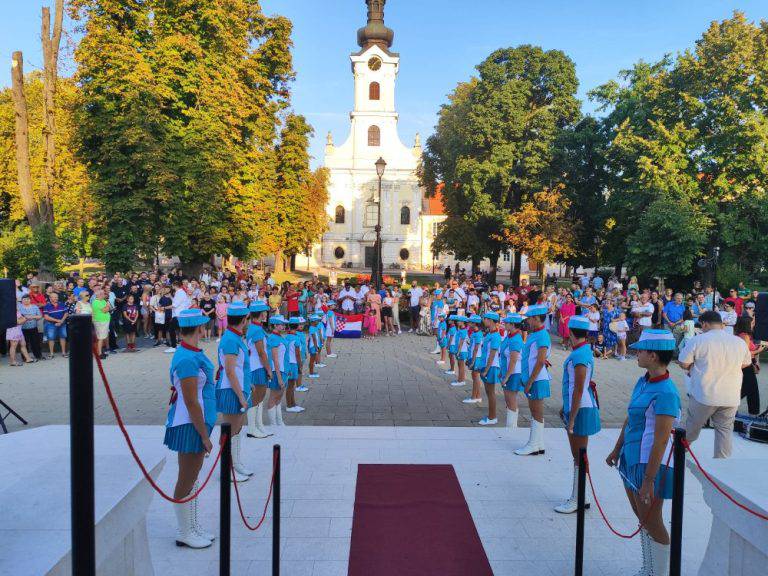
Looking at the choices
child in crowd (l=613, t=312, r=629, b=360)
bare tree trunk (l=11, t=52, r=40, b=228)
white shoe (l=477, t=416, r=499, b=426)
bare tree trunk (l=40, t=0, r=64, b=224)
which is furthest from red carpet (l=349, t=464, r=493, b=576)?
bare tree trunk (l=40, t=0, r=64, b=224)

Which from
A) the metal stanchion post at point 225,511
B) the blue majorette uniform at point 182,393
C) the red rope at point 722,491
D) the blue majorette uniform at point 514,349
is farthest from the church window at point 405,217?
the metal stanchion post at point 225,511

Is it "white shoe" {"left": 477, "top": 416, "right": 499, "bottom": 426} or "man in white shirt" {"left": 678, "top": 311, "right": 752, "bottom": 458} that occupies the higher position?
"man in white shirt" {"left": 678, "top": 311, "right": 752, "bottom": 458}

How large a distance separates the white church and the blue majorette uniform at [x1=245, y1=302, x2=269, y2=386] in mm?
51111

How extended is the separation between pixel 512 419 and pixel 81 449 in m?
7.63

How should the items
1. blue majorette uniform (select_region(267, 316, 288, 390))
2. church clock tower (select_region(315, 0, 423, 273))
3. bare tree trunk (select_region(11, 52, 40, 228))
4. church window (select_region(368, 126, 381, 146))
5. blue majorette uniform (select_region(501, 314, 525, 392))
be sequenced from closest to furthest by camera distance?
blue majorette uniform (select_region(501, 314, 525, 392)) < blue majorette uniform (select_region(267, 316, 288, 390)) < bare tree trunk (select_region(11, 52, 40, 228)) < church clock tower (select_region(315, 0, 423, 273)) < church window (select_region(368, 126, 381, 146))

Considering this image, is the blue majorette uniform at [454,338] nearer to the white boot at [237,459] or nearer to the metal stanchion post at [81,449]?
the white boot at [237,459]

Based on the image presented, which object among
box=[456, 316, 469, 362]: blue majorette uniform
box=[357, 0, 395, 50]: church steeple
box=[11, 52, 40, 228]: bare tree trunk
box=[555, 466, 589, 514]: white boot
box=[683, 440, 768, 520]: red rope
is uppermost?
box=[357, 0, 395, 50]: church steeple

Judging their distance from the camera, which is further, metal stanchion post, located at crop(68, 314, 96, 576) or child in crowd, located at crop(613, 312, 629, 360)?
child in crowd, located at crop(613, 312, 629, 360)

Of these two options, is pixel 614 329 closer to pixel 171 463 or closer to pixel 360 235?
pixel 171 463

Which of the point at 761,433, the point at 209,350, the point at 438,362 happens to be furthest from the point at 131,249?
the point at 761,433

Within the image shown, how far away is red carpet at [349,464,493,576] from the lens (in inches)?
196

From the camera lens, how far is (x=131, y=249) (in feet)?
71.4

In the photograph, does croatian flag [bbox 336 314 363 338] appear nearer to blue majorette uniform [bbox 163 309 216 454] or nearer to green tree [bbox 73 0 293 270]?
green tree [bbox 73 0 293 270]

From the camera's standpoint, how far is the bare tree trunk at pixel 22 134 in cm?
1916
